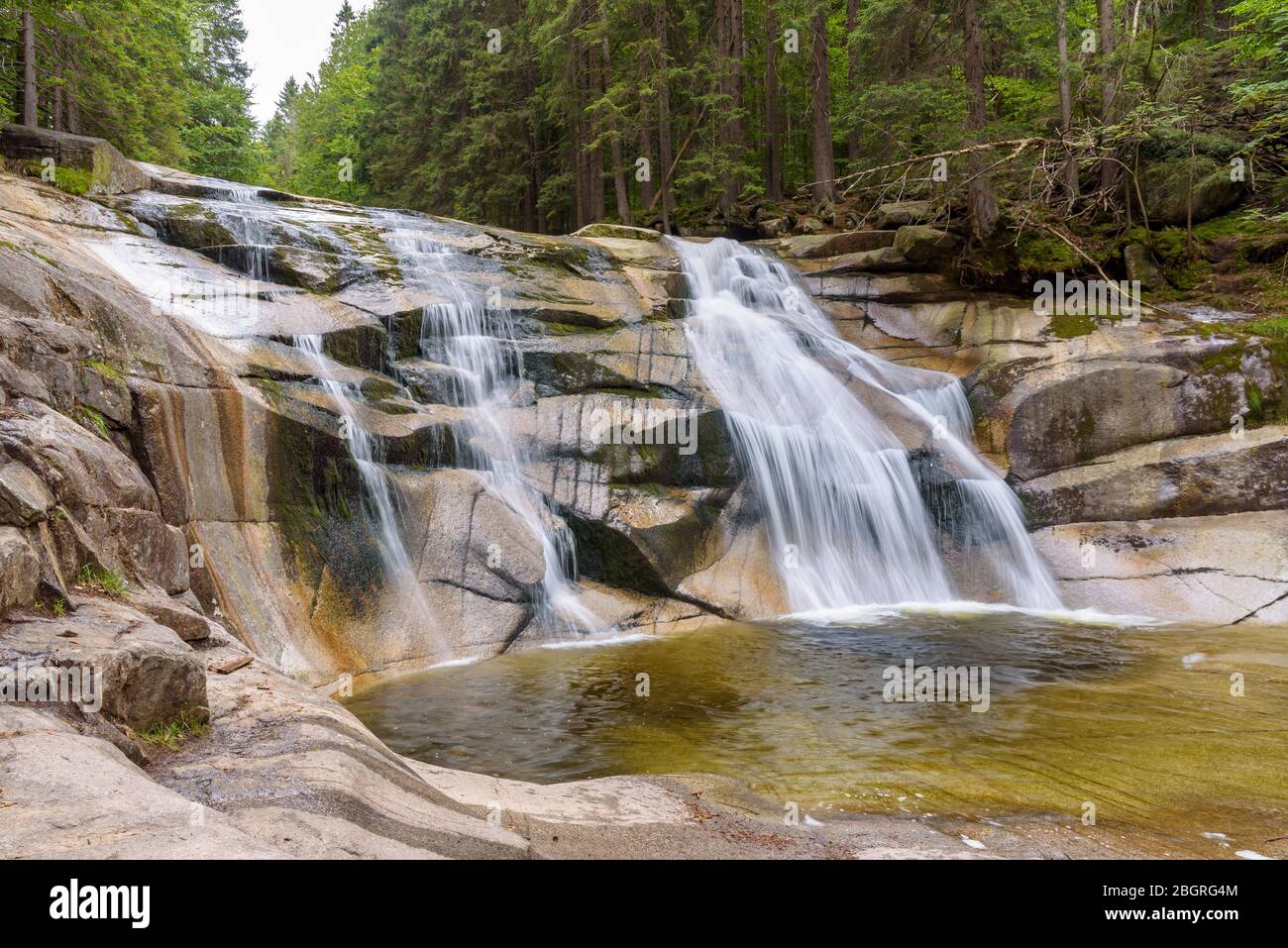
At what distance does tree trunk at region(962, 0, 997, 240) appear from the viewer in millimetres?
15398

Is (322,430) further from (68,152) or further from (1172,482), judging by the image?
(1172,482)

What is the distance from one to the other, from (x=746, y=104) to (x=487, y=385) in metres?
22.8

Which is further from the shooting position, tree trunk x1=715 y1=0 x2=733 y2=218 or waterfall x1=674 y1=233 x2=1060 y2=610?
tree trunk x1=715 y1=0 x2=733 y2=218

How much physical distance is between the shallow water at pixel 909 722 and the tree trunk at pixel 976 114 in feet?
28.3

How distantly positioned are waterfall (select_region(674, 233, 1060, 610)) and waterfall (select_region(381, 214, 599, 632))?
10.8 feet

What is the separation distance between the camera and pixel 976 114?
50.8ft

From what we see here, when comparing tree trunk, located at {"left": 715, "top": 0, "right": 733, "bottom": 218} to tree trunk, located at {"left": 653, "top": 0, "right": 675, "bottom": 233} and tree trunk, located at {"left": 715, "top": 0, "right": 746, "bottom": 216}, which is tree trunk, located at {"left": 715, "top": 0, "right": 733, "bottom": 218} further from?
tree trunk, located at {"left": 653, "top": 0, "right": 675, "bottom": 233}

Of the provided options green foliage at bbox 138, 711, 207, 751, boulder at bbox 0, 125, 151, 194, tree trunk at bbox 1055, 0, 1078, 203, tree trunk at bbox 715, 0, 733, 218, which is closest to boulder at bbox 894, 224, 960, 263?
tree trunk at bbox 1055, 0, 1078, 203

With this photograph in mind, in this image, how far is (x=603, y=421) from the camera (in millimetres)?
12383

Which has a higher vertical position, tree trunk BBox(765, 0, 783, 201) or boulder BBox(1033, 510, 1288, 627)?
tree trunk BBox(765, 0, 783, 201)

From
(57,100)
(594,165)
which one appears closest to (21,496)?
(57,100)
